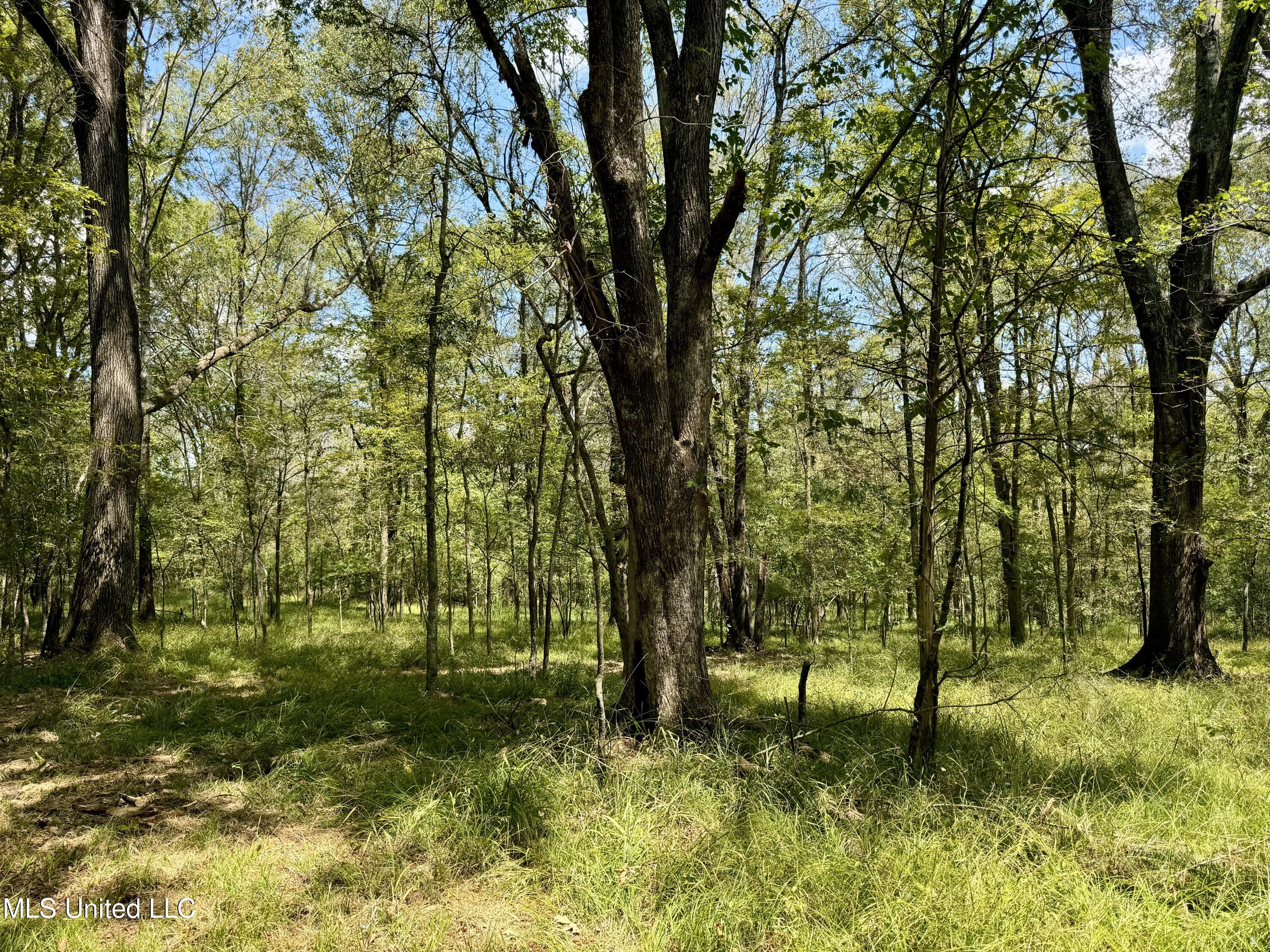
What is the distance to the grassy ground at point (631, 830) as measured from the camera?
219 centimetres

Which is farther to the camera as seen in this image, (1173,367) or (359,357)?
(359,357)

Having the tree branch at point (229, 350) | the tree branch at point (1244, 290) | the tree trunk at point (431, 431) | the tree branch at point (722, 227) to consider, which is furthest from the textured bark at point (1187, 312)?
the tree branch at point (229, 350)

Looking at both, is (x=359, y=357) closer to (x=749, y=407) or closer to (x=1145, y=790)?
(x=749, y=407)

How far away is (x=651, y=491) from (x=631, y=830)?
2111 mm

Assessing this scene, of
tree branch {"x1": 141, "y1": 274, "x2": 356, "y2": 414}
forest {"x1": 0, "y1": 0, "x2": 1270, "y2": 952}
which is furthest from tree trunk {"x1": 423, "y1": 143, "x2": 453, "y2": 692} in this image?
tree branch {"x1": 141, "y1": 274, "x2": 356, "y2": 414}

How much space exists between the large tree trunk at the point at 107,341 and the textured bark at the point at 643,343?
6.69 m

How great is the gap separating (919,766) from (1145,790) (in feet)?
4.27

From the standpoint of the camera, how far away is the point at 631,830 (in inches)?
111

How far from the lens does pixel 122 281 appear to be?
7934 millimetres

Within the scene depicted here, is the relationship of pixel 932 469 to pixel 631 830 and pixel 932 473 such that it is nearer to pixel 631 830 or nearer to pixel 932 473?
pixel 932 473

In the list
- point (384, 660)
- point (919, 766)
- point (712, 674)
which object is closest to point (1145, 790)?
point (919, 766)

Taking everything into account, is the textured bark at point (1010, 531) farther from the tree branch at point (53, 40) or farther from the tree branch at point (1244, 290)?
the tree branch at point (53, 40)

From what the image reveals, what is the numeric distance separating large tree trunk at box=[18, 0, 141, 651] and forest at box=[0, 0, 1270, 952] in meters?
0.06

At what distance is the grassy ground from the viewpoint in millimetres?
2193
